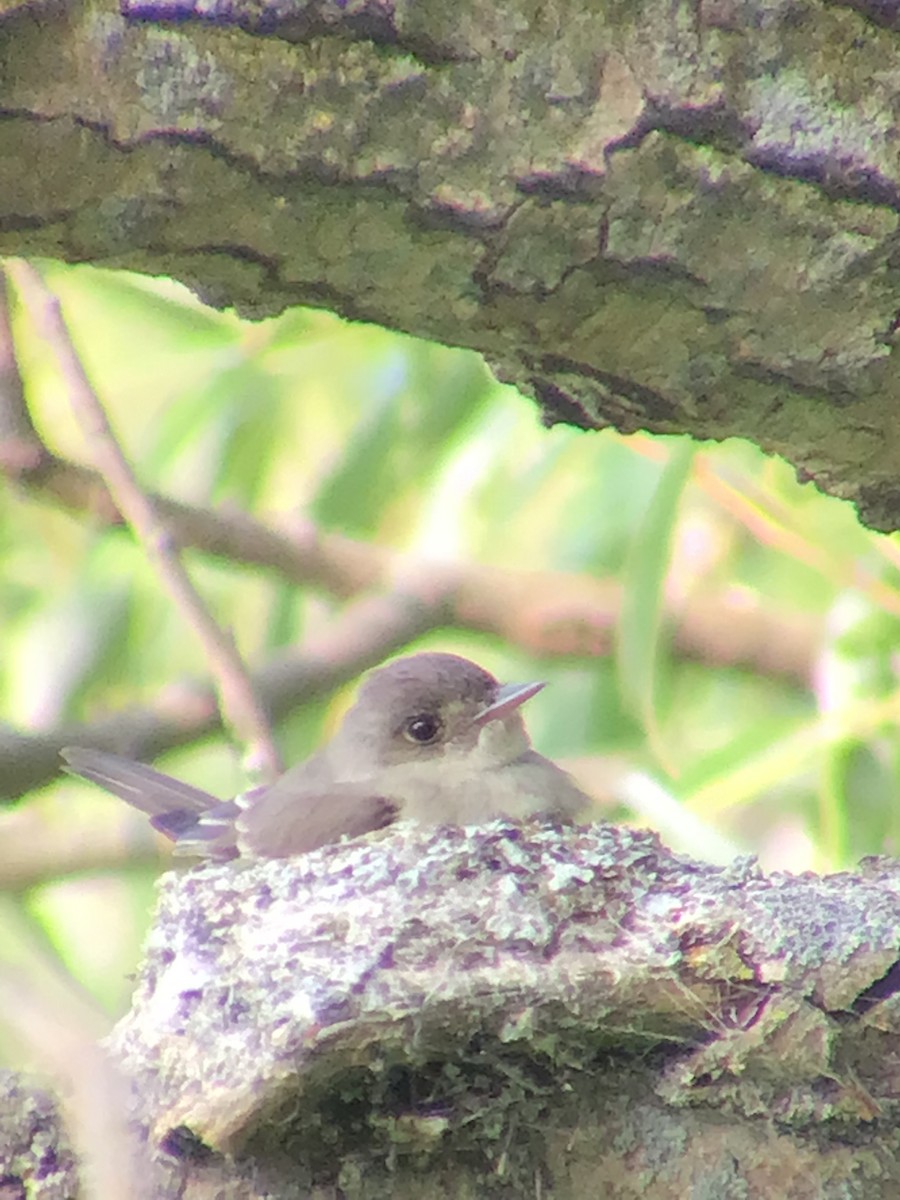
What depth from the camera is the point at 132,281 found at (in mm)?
3268

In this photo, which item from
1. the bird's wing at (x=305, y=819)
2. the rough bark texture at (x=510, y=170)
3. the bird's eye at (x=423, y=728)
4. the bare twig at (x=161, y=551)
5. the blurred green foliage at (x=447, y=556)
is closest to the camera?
the rough bark texture at (x=510, y=170)

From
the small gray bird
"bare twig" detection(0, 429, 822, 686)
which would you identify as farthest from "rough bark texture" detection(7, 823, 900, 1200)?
"bare twig" detection(0, 429, 822, 686)

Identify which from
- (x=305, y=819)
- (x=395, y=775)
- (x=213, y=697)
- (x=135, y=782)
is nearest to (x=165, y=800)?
(x=135, y=782)

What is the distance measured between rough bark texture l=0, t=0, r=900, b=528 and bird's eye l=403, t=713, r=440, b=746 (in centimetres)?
130

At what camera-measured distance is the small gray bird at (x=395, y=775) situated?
266 centimetres

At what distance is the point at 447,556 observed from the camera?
3619 millimetres

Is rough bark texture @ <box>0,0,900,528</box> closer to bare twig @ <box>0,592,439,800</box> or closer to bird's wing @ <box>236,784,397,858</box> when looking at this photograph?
bird's wing @ <box>236,784,397,858</box>

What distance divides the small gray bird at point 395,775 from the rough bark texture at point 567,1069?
Result: 3.00 ft

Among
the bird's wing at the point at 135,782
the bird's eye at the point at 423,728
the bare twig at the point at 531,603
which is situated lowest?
A: the bird's wing at the point at 135,782

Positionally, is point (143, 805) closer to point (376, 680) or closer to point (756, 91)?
point (376, 680)

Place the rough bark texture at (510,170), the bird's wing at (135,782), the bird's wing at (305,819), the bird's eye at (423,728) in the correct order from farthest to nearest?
the bird's eye at (423,728)
the bird's wing at (135,782)
the bird's wing at (305,819)
the rough bark texture at (510,170)

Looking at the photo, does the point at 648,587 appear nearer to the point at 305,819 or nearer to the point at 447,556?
the point at 305,819

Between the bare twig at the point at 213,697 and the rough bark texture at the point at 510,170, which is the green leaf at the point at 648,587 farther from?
the rough bark texture at the point at 510,170

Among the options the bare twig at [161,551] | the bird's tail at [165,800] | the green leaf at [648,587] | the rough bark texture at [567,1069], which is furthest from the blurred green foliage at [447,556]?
the rough bark texture at [567,1069]
